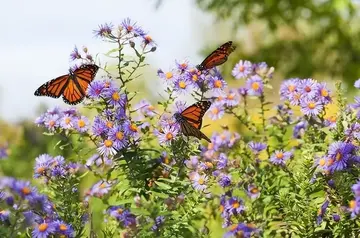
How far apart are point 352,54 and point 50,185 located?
30.4 ft

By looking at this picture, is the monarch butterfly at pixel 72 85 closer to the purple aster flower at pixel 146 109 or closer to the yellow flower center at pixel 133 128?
the yellow flower center at pixel 133 128

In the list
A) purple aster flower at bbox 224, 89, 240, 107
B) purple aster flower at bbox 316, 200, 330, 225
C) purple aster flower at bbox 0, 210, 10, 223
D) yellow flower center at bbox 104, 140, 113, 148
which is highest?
purple aster flower at bbox 224, 89, 240, 107

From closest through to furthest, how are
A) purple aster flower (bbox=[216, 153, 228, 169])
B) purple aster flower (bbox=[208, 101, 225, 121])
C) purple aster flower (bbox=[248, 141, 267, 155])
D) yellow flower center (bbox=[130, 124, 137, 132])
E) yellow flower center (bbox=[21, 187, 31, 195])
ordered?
yellow flower center (bbox=[21, 187, 31, 195]) < yellow flower center (bbox=[130, 124, 137, 132]) < purple aster flower (bbox=[216, 153, 228, 169]) < purple aster flower (bbox=[248, 141, 267, 155]) < purple aster flower (bbox=[208, 101, 225, 121])

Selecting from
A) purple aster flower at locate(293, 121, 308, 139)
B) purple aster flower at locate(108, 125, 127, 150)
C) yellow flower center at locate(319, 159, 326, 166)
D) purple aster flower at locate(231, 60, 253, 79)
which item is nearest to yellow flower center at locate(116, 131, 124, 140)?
purple aster flower at locate(108, 125, 127, 150)

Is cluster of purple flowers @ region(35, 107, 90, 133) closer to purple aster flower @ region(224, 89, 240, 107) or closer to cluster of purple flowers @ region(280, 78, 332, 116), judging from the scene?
purple aster flower @ region(224, 89, 240, 107)

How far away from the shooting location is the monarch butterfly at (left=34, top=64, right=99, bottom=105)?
135 inches

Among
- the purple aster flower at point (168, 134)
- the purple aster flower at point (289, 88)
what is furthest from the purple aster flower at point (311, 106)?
the purple aster flower at point (168, 134)

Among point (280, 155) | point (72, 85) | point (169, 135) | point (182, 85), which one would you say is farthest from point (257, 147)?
point (72, 85)

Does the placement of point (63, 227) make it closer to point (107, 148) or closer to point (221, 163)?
point (107, 148)

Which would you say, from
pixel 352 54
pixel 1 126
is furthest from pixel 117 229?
pixel 1 126

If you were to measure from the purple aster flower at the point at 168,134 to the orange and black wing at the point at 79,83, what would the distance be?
0.45 meters

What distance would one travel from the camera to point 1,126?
13.3 meters

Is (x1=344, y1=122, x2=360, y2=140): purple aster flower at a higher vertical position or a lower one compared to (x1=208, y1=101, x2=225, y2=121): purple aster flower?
lower

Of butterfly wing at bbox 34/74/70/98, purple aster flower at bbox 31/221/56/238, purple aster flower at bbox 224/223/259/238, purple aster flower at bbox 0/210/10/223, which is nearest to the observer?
purple aster flower at bbox 0/210/10/223
